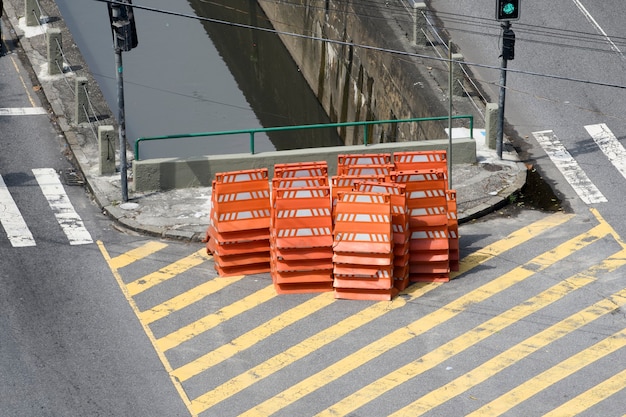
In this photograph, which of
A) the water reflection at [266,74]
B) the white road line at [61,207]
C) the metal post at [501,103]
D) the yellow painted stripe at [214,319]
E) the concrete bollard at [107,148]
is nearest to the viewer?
the yellow painted stripe at [214,319]

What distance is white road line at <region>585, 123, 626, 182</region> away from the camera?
28828 mm

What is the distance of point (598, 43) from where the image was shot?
34.4 meters

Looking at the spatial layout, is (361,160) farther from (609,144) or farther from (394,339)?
(609,144)

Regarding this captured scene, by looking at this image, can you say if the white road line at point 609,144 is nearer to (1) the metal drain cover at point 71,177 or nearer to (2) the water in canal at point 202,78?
(2) the water in canal at point 202,78

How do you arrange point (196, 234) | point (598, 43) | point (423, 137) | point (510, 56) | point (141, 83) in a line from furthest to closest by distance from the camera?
point (141, 83) < point (598, 43) < point (423, 137) < point (510, 56) < point (196, 234)

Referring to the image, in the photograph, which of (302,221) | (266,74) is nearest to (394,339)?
(302,221)

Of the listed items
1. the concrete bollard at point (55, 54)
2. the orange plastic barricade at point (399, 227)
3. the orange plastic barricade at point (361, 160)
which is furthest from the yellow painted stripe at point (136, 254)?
the concrete bollard at point (55, 54)

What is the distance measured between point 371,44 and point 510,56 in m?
8.40

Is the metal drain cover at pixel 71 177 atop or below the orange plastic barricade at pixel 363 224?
below

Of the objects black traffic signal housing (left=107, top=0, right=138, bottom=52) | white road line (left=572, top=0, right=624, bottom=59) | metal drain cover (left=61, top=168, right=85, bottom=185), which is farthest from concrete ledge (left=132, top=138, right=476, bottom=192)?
white road line (left=572, top=0, right=624, bottom=59)

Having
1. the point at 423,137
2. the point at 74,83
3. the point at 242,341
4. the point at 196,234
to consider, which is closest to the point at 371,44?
the point at 423,137

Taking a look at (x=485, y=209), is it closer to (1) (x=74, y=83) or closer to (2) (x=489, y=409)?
(2) (x=489, y=409)

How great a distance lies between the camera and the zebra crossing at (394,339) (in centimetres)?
2058

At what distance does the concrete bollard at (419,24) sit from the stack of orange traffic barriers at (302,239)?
36.3 feet
